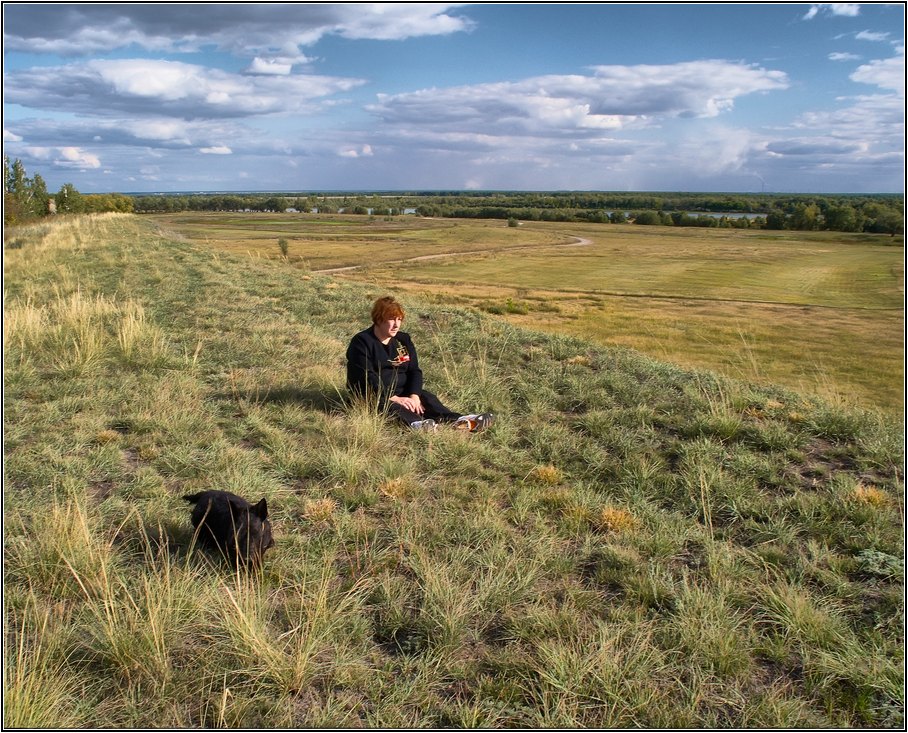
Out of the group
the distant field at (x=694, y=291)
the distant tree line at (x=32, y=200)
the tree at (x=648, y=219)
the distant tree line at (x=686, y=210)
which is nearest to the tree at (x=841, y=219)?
the distant tree line at (x=686, y=210)

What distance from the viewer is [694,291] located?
3506cm

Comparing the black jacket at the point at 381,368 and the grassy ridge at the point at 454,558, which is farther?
the black jacket at the point at 381,368

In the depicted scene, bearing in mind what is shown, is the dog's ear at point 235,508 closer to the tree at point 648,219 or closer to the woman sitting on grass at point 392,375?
the woman sitting on grass at point 392,375

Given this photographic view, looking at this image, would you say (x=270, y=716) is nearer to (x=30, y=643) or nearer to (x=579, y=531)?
(x=30, y=643)

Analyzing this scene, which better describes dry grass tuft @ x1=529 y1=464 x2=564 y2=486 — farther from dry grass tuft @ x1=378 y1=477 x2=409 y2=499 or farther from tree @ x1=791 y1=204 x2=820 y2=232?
tree @ x1=791 y1=204 x2=820 y2=232

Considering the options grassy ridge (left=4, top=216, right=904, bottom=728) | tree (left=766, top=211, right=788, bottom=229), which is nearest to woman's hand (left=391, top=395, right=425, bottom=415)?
grassy ridge (left=4, top=216, right=904, bottom=728)

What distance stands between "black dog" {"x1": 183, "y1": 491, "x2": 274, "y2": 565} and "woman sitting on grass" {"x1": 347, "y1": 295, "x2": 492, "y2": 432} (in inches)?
81.7

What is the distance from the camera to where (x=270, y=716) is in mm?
2363

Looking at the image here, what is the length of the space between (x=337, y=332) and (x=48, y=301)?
5252 mm

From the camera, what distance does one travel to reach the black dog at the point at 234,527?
3.13 m

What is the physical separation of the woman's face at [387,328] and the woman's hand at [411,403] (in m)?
0.54

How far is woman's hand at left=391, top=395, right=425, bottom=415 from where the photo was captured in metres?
5.46

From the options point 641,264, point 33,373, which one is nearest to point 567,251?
point 641,264

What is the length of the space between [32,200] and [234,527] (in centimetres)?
7487
